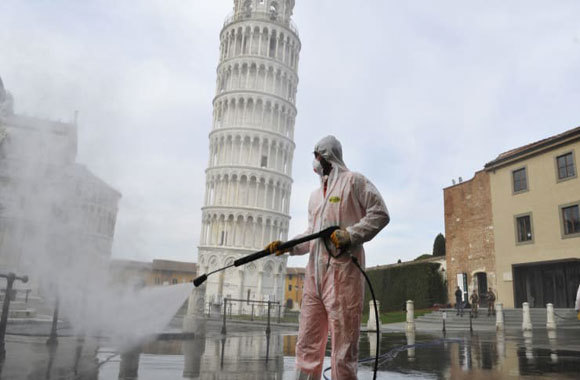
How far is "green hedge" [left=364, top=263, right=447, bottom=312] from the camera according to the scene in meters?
32.5

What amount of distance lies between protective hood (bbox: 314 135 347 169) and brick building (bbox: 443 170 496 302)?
2840 centimetres

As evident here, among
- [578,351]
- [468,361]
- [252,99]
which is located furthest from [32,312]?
[252,99]

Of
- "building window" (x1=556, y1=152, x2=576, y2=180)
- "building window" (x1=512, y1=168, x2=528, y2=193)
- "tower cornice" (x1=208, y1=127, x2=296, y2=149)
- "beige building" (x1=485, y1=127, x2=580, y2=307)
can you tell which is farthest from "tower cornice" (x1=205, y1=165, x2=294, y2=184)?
"building window" (x1=556, y1=152, x2=576, y2=180)

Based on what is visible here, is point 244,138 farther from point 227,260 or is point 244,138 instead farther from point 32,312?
point 32,312

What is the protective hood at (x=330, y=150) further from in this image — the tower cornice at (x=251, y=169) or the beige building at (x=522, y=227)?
the tower cornice at (x=251, y=169)

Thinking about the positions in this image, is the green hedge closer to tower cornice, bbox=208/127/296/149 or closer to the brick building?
the brick building

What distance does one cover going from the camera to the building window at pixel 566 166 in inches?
978

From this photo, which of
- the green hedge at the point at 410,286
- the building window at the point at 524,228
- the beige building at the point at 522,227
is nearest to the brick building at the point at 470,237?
the beige building at the point at 522,227

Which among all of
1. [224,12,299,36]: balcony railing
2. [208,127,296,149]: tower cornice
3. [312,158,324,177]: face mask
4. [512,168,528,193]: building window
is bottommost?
[312,158,324,177]: face mask

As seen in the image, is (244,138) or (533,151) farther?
(244,138)

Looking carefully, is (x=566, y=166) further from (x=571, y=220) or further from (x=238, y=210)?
(x=238, y=210)

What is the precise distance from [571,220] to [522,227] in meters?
3.21

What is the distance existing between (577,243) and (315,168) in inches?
1001

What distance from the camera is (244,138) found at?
57156 mm
